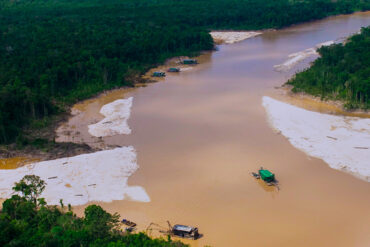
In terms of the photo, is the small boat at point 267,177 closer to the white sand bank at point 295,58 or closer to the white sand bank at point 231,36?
the white sand bank at point 295,58

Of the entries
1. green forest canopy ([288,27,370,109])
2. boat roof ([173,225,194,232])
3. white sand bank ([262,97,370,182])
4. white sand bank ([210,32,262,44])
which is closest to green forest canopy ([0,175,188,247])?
boat roof ([173,225,194,232])

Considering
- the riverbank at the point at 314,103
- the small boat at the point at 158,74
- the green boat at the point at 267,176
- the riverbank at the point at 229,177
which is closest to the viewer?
the riverbank at the point at 229,177

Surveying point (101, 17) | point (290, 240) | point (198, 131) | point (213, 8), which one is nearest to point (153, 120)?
point (198, 131)

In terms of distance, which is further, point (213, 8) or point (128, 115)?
point (213, 8)

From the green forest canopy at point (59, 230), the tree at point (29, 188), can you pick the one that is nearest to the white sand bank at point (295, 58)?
the tree at point (29, 188)

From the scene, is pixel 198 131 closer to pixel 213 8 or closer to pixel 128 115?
pixel 128 115

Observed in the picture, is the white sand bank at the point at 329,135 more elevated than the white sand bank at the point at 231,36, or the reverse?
the white sand bank at the point at 231,36
